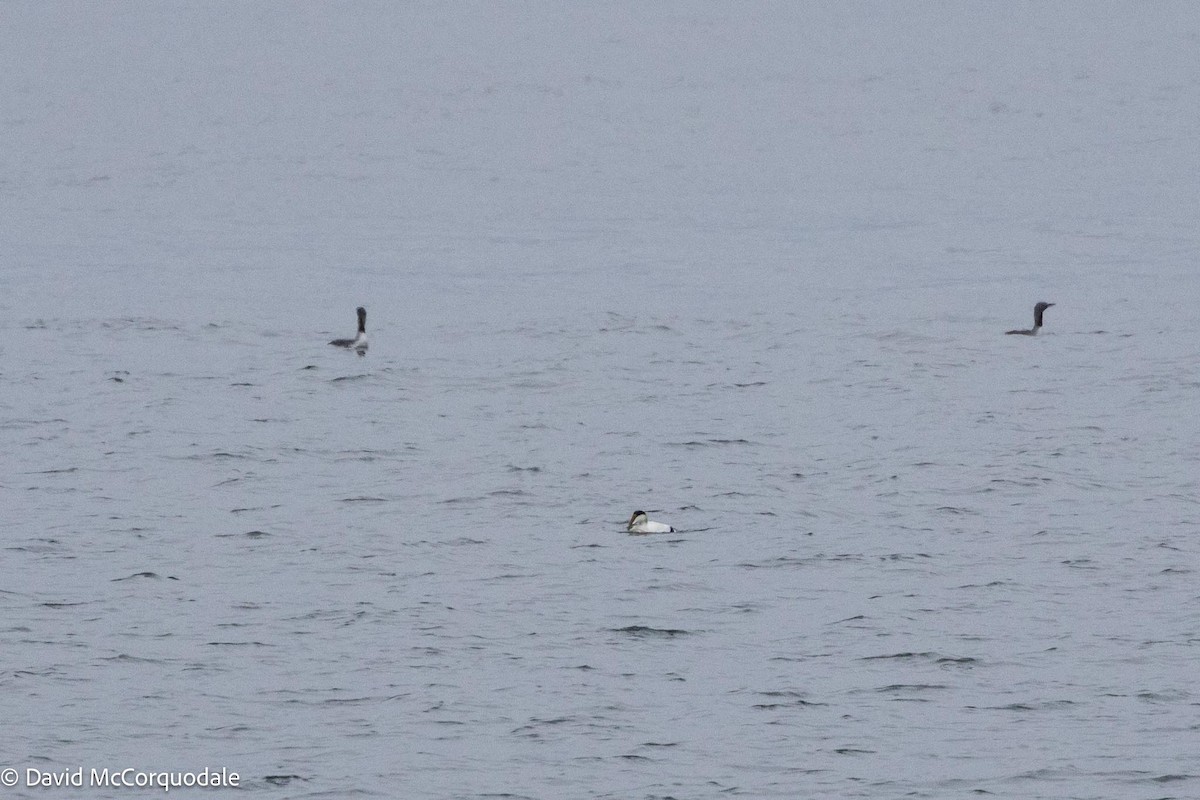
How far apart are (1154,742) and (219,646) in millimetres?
6909

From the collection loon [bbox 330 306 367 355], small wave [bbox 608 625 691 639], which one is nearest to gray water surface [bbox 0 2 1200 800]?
small wave [bbox 608 625 691 639]

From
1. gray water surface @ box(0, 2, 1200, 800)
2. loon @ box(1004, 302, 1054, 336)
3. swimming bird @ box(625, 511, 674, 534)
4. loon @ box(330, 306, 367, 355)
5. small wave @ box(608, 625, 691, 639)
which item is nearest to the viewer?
gray water surface @ box(0, 2, 1200, 800)

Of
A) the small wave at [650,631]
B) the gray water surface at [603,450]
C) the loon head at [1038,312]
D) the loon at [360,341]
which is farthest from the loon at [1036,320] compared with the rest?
the small wave at [650,631]

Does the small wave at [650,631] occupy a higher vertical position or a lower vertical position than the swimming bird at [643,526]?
lower

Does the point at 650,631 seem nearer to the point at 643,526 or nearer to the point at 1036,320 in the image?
the point at 643,526

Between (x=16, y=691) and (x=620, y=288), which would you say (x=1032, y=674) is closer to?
(x=16, y=691)

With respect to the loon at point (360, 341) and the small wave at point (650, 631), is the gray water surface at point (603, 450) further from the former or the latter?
the loon at point (360, 341)

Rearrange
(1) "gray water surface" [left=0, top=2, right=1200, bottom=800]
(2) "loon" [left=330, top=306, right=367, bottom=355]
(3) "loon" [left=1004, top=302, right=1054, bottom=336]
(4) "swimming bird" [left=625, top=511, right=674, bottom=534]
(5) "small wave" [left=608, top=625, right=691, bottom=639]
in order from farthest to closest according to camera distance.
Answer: (3) "loon" [left=1004, top=302, right=1054, bottom=336], (2) "loon" [left=330, top=306, right=367, bottom=355], (4) "swimming bird" [left=625, top=511, right=674, bottom=534], (5) "small wave" [left=608, top=625, right=691, bottom=639], (1) "gray water surface" [left=0, top=2, right=1200, bottom=800]

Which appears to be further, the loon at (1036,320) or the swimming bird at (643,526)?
the loon at (1036,320)

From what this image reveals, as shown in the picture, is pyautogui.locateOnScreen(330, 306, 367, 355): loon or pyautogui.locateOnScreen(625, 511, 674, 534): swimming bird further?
pyautogui.locateOnScreen(330, 306, 367, 355): loon

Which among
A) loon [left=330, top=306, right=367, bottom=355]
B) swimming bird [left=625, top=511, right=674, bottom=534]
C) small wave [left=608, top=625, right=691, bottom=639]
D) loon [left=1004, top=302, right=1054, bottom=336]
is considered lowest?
small wave [left=608, top=625, right=691, bottom=639]

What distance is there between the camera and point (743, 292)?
1351 inches

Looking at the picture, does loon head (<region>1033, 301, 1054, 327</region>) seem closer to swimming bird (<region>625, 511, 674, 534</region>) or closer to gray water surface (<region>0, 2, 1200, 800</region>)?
gray water surface (<region>0, 2, 1200, 800</region>)

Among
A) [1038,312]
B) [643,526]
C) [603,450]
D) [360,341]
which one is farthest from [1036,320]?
[643,526]
